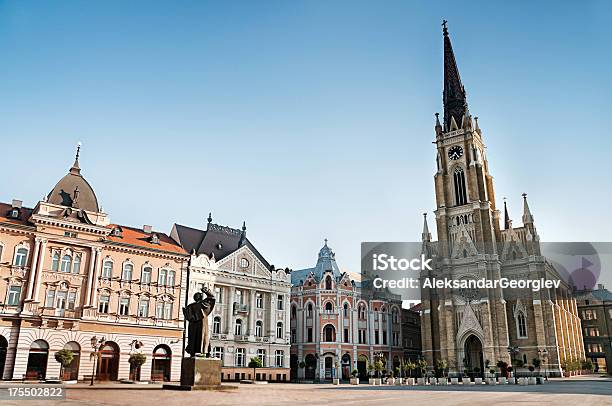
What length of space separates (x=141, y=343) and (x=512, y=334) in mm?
48079

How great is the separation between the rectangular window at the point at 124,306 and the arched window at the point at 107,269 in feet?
8.07

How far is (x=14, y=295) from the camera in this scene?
39.4 metres

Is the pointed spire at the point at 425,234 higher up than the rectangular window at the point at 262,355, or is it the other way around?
the pointed spire at the point at 425,234

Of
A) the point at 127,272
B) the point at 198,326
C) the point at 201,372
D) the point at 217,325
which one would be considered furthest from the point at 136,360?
the point at 201,372

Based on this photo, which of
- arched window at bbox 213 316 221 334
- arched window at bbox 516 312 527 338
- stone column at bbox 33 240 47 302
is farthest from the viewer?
arched window at bbox 516 312 527 338

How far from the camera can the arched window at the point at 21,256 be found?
1578 inches

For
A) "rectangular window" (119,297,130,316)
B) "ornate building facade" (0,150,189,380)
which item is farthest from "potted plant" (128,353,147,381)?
"rectangular window" (119,297,130,316)

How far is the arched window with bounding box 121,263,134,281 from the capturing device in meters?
45.5

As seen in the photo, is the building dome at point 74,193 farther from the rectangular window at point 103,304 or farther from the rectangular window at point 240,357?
the rectangular window at point 240,357

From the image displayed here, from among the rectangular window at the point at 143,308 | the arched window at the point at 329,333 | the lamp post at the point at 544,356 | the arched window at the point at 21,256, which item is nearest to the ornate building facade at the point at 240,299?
the rectangular window at the point at 143,308

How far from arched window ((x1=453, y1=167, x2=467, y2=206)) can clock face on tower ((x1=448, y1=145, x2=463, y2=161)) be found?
2.18 metres

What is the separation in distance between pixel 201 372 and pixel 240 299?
37.0 metres

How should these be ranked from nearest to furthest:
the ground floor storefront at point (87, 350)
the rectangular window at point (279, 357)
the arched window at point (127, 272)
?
the ground floor storefront at point (87, 350)
the arched window at point (127, 272)
the rectangular window at point (279, 357)

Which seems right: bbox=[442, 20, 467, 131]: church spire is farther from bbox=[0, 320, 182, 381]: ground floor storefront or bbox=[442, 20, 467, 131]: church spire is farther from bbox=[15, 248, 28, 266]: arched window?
bbox=[15, 248, 28, 266]: arched window
